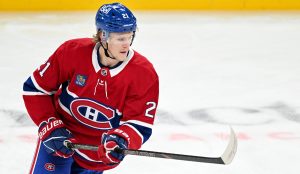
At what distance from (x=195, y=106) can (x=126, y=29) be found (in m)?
2.05

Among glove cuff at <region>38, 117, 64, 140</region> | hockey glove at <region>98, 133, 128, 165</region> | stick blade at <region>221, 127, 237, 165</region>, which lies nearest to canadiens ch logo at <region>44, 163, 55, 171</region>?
glove cuff at <region>38, 117, 64, 140</region>

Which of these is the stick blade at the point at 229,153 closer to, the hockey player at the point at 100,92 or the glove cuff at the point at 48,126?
the hockey player at the point at 100,92

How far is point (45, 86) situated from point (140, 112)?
390 mm

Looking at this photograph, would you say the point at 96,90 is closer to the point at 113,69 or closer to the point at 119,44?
the point at 113,69

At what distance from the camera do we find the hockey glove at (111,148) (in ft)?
7.54

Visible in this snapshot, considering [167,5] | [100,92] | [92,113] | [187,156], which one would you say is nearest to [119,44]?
[100,92]

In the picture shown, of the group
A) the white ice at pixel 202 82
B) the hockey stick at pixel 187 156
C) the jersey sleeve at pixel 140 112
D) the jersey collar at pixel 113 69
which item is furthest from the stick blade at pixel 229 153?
the white ice at pixel 202 82

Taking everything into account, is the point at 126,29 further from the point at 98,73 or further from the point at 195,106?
the point at 195,106

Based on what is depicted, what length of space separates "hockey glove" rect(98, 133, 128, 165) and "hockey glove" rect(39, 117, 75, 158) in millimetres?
161

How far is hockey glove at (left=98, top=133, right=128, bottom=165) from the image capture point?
90.4 inches

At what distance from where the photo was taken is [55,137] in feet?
7.89

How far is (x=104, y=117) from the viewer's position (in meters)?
2.51

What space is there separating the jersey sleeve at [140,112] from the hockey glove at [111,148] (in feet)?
0.19

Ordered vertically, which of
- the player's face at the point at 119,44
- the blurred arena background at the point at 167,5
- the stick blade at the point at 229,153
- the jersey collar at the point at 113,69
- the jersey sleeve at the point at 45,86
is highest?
the player's face at the point at 119,44
